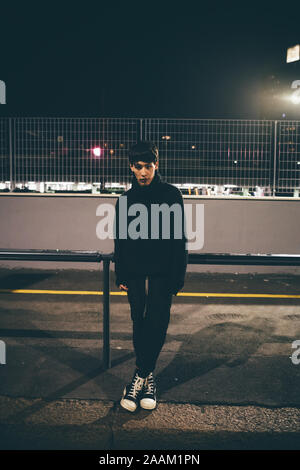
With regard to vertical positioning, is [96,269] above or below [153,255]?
below

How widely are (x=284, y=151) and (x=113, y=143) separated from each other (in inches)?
147

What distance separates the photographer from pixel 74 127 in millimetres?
8547

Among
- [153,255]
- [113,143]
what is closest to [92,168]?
[113,143]

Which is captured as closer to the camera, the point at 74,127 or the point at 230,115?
the point at 74,127

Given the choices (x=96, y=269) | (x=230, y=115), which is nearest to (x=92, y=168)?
(x=96, y=269)

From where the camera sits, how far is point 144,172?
2.87m

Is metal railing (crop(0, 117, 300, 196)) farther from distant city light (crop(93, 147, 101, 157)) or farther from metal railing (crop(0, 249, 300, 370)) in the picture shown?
metal railing (crop(0, 249, 300, 370))

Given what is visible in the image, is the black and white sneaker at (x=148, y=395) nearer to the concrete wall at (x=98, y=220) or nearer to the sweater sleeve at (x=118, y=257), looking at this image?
the sweater sleeve at (x=118, y=257)

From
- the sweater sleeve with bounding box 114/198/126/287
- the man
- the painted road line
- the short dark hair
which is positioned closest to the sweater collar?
the man

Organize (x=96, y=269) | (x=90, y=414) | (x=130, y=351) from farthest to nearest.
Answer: (x=96, y=269)
(x=130, y=351)
(x=90, y=414)

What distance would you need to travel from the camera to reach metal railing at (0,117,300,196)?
8.38 m
